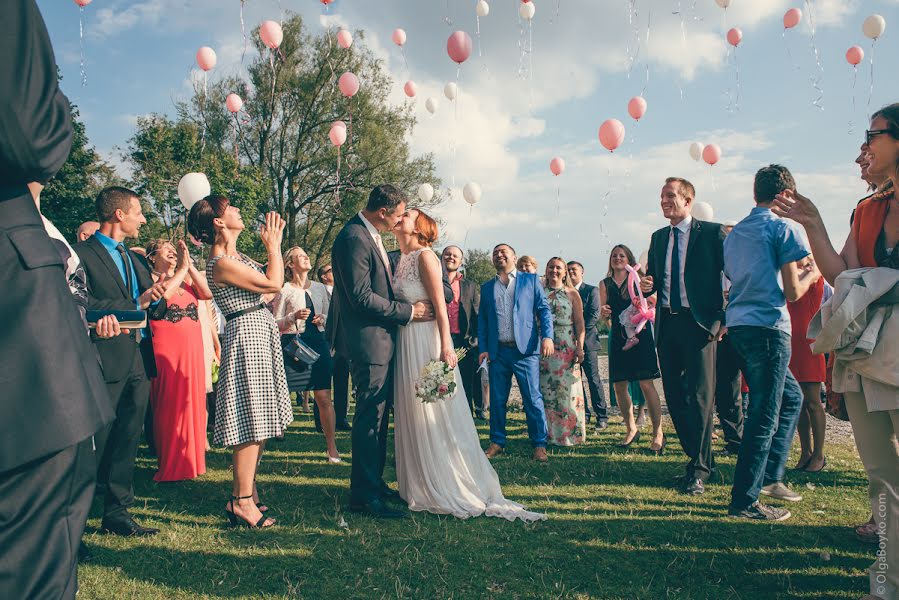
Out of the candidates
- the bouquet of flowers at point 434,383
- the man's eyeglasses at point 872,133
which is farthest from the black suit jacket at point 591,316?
the man's eyeglasses at point 872,133

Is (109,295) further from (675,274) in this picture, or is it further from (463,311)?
(463,311)

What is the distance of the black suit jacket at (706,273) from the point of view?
5102 millimetres

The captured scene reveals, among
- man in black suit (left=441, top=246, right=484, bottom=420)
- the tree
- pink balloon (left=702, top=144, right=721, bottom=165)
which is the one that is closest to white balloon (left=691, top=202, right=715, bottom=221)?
pink balloon (left=702, top=144, right=721, bottom=165)

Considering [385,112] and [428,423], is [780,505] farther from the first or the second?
[385,112]

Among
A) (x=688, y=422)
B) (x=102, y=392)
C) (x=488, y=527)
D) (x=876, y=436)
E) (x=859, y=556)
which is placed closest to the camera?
(x=102, y=392)

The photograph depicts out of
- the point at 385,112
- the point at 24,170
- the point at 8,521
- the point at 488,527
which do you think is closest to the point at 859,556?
the point at 488,527

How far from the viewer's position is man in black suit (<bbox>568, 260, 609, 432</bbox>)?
848 centimetres

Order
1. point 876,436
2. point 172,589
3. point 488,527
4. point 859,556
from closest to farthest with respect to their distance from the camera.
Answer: point 876,436 < point 172,589 < point 859,556 < point 488,527

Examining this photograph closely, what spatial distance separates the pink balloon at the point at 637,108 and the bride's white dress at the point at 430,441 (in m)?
6.47

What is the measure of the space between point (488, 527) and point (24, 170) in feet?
11.6

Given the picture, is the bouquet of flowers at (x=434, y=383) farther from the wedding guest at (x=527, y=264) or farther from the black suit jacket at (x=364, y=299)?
the wedding guest at (x=527, y=264)

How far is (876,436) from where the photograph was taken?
2.90m

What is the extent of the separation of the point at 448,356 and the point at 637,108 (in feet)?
22.8

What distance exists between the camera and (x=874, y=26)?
9.88 m
